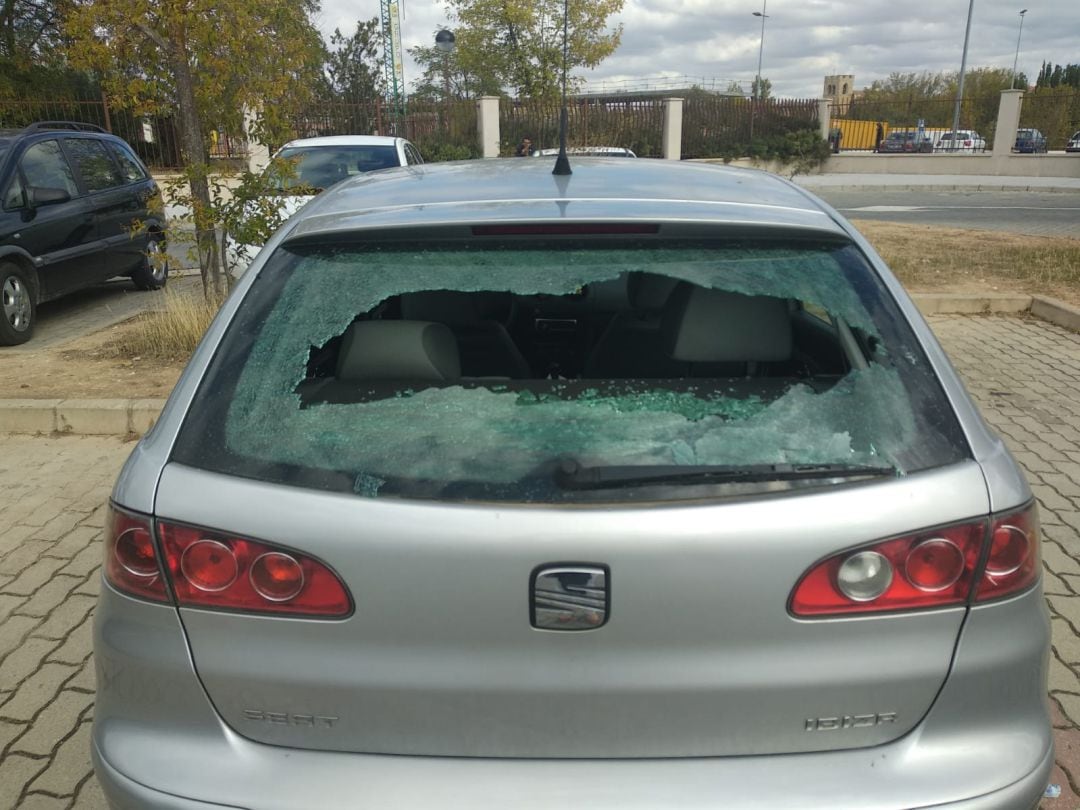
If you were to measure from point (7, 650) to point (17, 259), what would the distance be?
5776mm

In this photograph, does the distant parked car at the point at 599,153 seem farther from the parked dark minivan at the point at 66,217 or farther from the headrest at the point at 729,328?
the parked dark minivan at the point at 66,217

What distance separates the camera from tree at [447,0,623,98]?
27.8 metres

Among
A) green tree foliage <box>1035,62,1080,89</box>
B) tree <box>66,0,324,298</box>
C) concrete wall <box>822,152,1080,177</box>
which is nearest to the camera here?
tree <box>66,0,324,298</box>

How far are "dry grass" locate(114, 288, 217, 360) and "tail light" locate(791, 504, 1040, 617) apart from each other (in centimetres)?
629

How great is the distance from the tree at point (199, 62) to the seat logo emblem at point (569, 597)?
639 cm

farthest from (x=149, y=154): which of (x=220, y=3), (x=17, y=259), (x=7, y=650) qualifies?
(x=7, y=650)

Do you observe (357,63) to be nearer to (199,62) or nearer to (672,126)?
(672,126)

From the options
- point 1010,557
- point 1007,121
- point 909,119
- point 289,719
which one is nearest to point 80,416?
point 289,719

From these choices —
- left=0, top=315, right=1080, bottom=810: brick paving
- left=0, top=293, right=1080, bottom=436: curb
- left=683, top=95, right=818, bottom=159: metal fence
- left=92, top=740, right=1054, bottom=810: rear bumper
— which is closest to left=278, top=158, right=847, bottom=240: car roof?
left=92, top=740, right=1054, bottom=810: rear bumper

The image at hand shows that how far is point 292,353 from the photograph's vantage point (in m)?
1.93

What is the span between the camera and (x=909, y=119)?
3416 cm

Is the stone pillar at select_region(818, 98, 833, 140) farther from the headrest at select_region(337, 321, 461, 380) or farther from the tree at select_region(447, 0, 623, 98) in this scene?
the headrest at select_region(337, 321, 461, 380)

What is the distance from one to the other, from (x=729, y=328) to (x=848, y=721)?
3.03ft

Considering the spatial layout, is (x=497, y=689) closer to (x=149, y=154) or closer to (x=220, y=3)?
(x=220, y=3)
